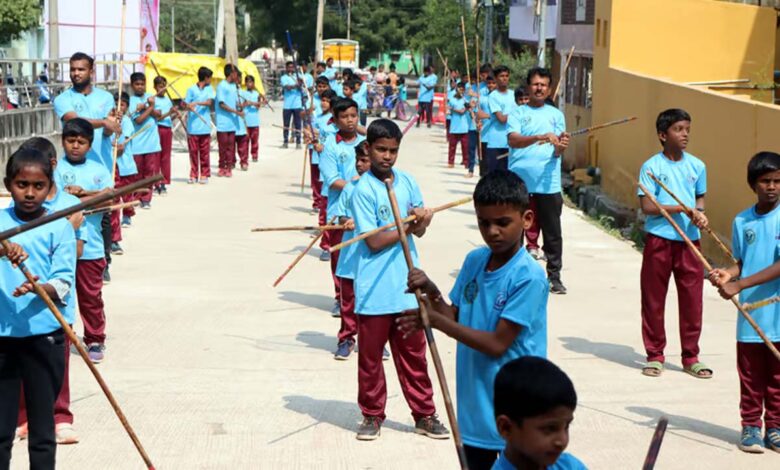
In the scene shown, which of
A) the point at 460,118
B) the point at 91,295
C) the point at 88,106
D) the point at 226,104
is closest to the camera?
the point at 91,295

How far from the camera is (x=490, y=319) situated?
4.54 meters

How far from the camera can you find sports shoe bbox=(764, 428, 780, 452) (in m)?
6.81

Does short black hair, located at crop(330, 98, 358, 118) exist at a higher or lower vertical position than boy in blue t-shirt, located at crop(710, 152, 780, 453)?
higher

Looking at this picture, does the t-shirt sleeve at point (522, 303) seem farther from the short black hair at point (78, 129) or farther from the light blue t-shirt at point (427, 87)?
the light blue t-shirt at point (427, 87)

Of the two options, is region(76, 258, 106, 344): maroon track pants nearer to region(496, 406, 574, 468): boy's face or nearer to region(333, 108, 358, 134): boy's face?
region(333, 108, 358, 134): boy's face

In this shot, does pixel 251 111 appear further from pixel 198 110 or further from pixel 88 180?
pixel 88 180

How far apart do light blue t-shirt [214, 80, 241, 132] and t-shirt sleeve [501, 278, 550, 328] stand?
17.7 meters

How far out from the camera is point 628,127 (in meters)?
18.0

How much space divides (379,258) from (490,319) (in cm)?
240

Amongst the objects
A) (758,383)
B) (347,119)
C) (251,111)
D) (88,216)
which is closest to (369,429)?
Answer: (758,383)

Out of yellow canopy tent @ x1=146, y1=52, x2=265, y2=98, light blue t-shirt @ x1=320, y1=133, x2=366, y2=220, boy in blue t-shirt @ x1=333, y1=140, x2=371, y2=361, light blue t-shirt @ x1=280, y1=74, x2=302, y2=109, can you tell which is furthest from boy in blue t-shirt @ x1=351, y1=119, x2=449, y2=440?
yellow canopy tent @ x1=146, y1=52, x2=265, y2=98

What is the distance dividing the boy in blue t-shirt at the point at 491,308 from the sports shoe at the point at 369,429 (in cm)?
243

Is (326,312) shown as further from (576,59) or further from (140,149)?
(576,59)

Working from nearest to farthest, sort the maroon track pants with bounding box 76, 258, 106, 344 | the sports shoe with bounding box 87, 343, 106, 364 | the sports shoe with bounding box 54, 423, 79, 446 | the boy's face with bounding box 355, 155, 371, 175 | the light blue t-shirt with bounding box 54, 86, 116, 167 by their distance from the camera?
the sports shoe with bounding box 54, 423, 79, 446 → the maroon track pants with bounding box 76, 258, 106, 344 → the boy's face with bounding box 355, 155, 371, 175 → the sports shoe with bounding box 87, 343, 106, 364 → the light blue t-shirt with bounding box 54, 86, 116, 167
